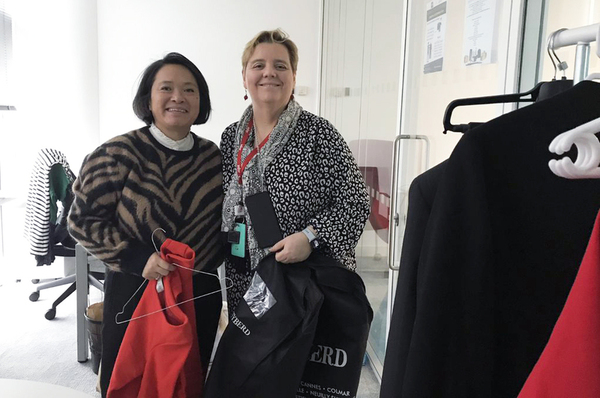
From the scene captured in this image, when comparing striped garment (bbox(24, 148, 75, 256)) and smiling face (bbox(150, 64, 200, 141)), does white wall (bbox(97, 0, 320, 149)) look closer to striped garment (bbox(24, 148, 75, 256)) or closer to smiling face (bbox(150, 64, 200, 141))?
striped garment (bbox(24, 148, 75, 256))

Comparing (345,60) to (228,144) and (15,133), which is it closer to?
(228,144)

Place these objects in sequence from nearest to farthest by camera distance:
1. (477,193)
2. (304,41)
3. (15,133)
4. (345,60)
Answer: (477,193) < (345,60) < (15,133) < (304,41)

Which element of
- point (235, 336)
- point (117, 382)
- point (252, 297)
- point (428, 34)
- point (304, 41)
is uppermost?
point (304, 41)

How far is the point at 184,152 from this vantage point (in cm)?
177

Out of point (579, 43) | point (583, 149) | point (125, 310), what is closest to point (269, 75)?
point (125, 310)

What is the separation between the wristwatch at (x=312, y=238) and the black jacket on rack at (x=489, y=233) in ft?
2.88

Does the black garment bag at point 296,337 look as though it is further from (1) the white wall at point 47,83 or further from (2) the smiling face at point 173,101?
(1) the white wall at point 47,83

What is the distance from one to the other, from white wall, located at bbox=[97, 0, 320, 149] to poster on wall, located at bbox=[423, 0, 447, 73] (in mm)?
3228

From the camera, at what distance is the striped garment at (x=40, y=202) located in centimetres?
313

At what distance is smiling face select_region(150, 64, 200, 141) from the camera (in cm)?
175

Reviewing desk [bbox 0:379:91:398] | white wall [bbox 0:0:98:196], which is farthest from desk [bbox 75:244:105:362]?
white wall [bbox 0:0:98:196]

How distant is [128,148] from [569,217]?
1.41m

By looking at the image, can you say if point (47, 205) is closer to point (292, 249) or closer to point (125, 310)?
point (125, 310)

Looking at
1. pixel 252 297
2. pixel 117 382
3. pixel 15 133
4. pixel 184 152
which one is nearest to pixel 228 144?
pixel 184 152
